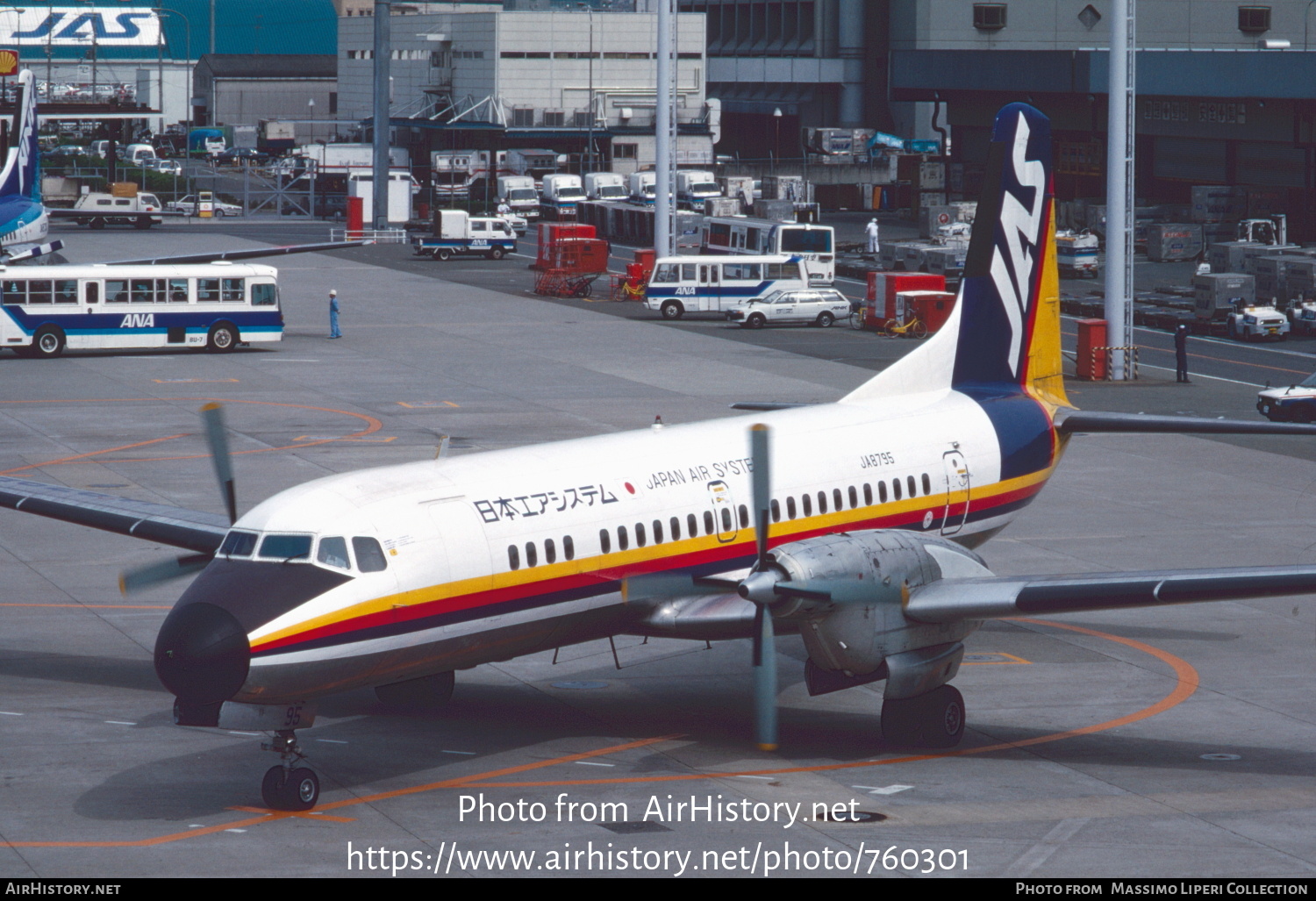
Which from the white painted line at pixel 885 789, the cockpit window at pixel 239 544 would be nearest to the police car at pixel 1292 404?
the white painted line at pixel 885 789

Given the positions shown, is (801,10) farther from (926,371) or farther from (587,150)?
(926,371)

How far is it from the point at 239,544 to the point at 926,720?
32.7 feet

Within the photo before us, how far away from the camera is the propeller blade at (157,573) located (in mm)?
23203

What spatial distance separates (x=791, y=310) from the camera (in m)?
80.9

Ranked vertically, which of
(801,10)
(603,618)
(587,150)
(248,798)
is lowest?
(248,798)

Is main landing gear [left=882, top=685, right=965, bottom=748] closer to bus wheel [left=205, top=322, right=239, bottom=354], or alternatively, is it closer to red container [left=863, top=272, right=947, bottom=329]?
bus wheel [left=205, top=322, right=239, bottom=354]

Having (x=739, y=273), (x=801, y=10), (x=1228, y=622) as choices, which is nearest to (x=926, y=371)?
(x=1228, y=622)

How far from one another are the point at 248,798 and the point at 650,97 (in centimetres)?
14617

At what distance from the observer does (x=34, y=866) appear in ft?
62.6

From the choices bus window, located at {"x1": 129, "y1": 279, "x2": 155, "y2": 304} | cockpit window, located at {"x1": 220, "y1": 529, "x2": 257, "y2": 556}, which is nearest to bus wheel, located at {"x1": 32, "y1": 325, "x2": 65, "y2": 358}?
bus window, located at {"x1": 129, "y1": 279, "x2": 155, "y2": 304}

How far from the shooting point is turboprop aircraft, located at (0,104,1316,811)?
21125mm

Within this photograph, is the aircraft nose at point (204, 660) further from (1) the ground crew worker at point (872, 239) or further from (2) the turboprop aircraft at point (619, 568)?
(1) the ground crew worker at point (872, 239)

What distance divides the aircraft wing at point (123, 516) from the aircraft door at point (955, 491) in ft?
39.9

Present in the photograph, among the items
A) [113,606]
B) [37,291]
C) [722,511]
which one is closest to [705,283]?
[37,291]
